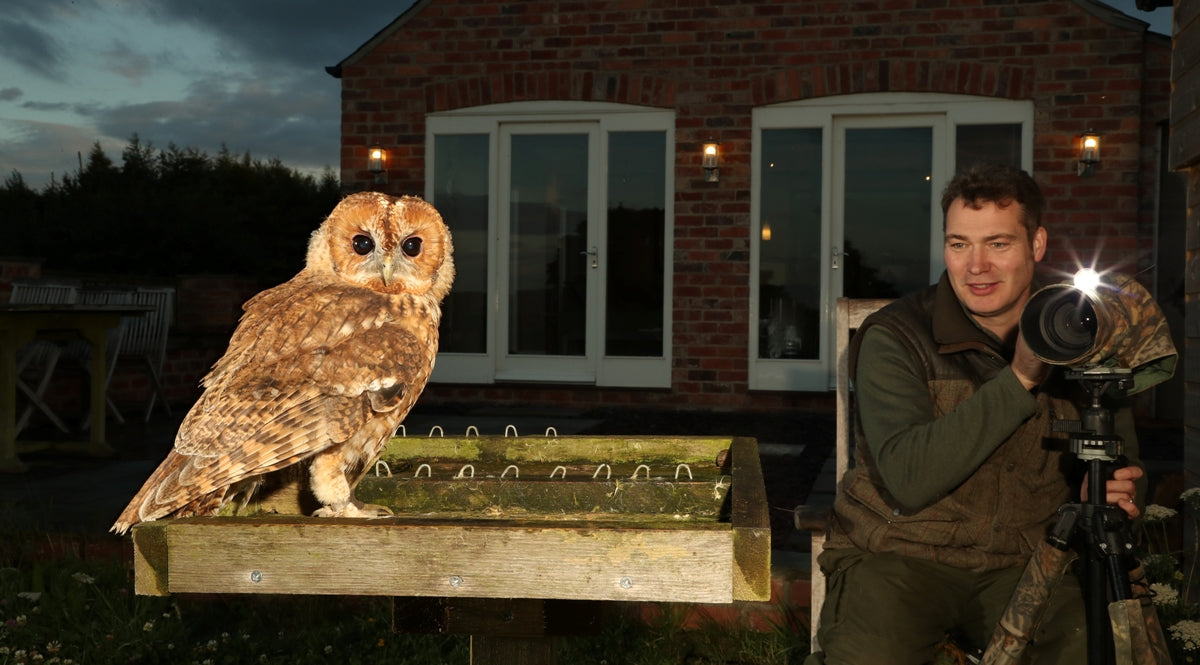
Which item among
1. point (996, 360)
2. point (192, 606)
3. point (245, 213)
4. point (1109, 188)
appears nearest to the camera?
point (996, 360)

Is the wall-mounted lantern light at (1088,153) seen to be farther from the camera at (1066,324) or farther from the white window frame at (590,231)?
the camera at (1066,324)

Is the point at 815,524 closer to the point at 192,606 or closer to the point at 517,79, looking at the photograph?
the point at 192,606

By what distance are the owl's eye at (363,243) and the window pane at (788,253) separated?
20.2ft

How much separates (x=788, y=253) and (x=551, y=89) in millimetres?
2190

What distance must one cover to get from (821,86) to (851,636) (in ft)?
19.9

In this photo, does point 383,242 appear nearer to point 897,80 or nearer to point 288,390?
point 288,390

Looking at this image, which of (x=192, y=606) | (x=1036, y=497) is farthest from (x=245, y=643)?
(x=1036, y=497)

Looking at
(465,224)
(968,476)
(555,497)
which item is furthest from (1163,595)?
(465,224)

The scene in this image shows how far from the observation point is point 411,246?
1.82m

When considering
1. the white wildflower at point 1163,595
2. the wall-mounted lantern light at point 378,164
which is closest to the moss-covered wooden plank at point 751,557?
the white wildflower at point 1163,595

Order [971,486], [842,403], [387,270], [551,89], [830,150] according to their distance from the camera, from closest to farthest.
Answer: [387,270] → [971,486] → [842,403] → [830,150] → [551,89]

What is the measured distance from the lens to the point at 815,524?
224cm

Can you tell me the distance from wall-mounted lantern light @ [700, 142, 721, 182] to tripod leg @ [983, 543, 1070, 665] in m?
6.04

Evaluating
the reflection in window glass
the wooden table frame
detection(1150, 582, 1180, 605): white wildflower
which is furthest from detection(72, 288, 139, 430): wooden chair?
→ detection(1150, 582, 1180, 605): white wildflower
